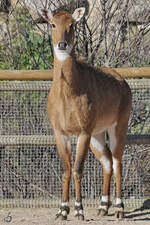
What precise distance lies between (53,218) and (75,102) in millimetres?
1384

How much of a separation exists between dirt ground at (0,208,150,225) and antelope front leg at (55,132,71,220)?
11 cm

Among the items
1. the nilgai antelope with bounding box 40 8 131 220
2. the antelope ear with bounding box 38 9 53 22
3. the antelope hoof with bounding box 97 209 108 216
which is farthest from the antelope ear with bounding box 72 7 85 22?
the antelope hoof with bounding box 97 209 108 216

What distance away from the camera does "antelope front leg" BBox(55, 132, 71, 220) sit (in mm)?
6762

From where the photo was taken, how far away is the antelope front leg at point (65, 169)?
676cm

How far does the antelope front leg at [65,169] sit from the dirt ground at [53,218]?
11 centimetres

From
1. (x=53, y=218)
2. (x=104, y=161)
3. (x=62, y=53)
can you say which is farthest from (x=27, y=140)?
(x=62, y=53)

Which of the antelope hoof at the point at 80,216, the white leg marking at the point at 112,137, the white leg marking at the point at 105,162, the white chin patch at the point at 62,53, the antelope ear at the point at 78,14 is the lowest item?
the antelope hoof at the point at 80,216

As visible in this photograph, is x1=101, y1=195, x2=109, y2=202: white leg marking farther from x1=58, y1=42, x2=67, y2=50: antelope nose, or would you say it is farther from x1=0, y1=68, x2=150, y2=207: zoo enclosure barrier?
x1=58, y1=42, x2=67, y2=50: antelope nose

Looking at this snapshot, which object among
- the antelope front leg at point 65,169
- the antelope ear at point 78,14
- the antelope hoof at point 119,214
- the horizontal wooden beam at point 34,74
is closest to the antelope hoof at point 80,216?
the antelope front leg at point 65,169

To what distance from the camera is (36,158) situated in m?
7.94

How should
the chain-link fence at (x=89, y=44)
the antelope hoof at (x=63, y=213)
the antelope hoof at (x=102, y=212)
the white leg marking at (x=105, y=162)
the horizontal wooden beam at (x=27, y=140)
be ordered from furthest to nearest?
the chain-link fence at (x=89, y=44) < the horizontal wooden beam at (x=27, y=140) < the white leg marking at (x=105, y=162) < the antelope hoof at (x=102, y=212) < the antelope hoof at (x=63, y=213)

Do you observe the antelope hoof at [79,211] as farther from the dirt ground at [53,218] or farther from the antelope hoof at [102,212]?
the antelope hoof at [102,212]

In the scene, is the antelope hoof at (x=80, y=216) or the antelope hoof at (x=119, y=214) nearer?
the antelope hoof at (x=80, y=216)

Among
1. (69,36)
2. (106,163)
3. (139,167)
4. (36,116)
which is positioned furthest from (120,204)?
(69,36)
